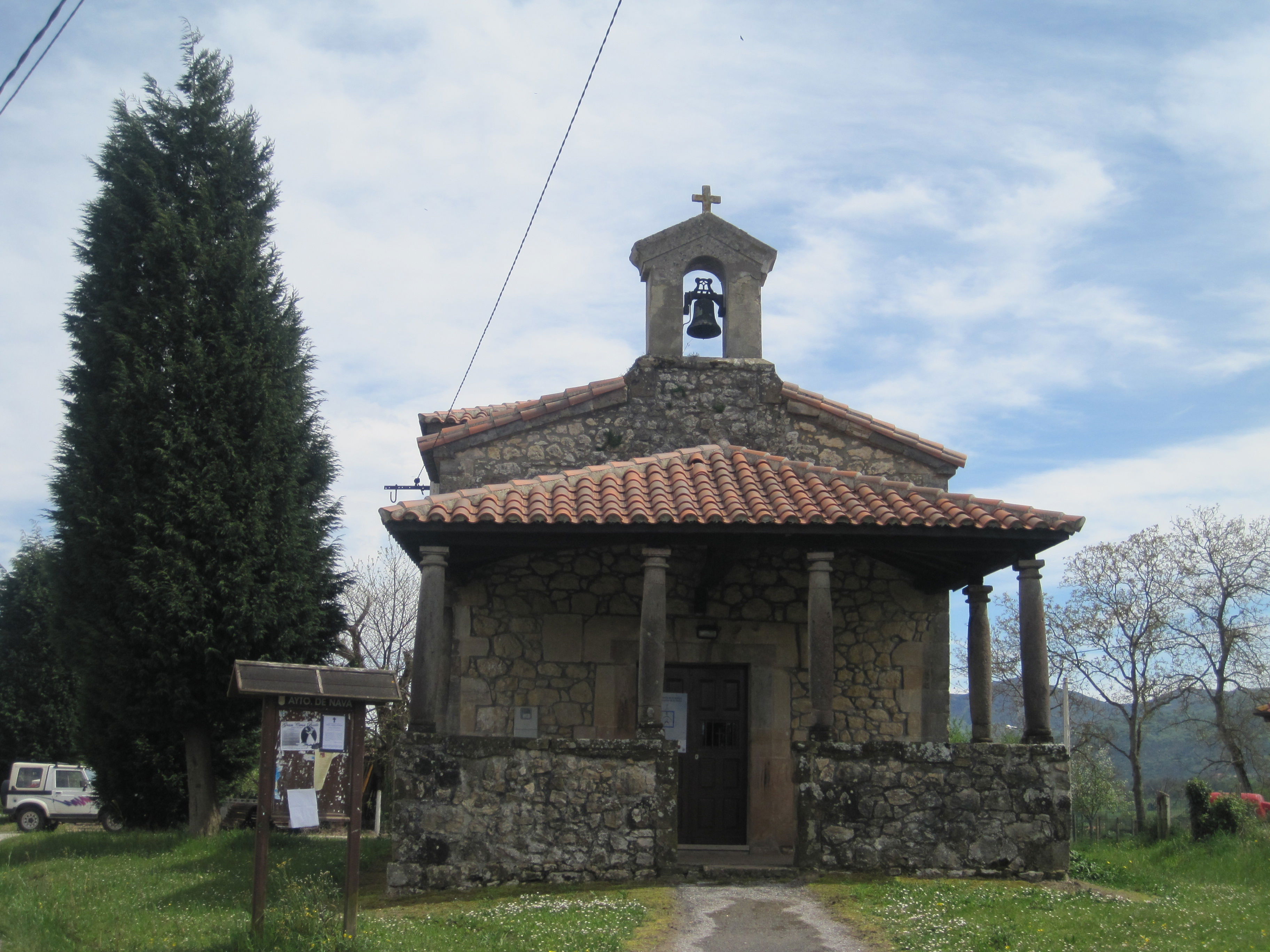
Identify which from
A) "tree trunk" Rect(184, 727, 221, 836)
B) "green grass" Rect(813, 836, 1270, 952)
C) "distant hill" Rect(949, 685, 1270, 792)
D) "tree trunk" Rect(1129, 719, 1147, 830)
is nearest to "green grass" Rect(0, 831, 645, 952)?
"tree trunk" Rect(184, 727, 221, 836)

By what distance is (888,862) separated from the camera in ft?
30.1

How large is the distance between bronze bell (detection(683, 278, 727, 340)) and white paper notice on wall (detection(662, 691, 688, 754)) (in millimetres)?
4271

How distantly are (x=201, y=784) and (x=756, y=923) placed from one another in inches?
343

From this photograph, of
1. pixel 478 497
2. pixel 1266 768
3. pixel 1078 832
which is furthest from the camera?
pixel 1266 768

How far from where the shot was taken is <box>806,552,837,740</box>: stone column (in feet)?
31.9

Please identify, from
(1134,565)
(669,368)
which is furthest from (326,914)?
(1134,565)

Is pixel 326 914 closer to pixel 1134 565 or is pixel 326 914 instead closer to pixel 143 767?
pixel 143 767

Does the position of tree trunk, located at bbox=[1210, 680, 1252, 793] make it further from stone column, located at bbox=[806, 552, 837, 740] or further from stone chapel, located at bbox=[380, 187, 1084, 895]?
stone column, located at bbox=[806, 552, 837, 740]

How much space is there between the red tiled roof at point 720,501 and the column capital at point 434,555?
0.36 m

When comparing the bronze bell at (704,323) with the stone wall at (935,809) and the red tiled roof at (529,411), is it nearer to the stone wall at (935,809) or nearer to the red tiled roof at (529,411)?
the red tiled roof at (529,411)

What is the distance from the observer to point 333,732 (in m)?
7.12

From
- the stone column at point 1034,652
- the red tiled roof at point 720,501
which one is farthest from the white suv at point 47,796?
the stone column at point 1034,652

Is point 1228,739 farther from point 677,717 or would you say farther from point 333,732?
point 333,732

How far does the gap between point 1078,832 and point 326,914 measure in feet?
75.5
